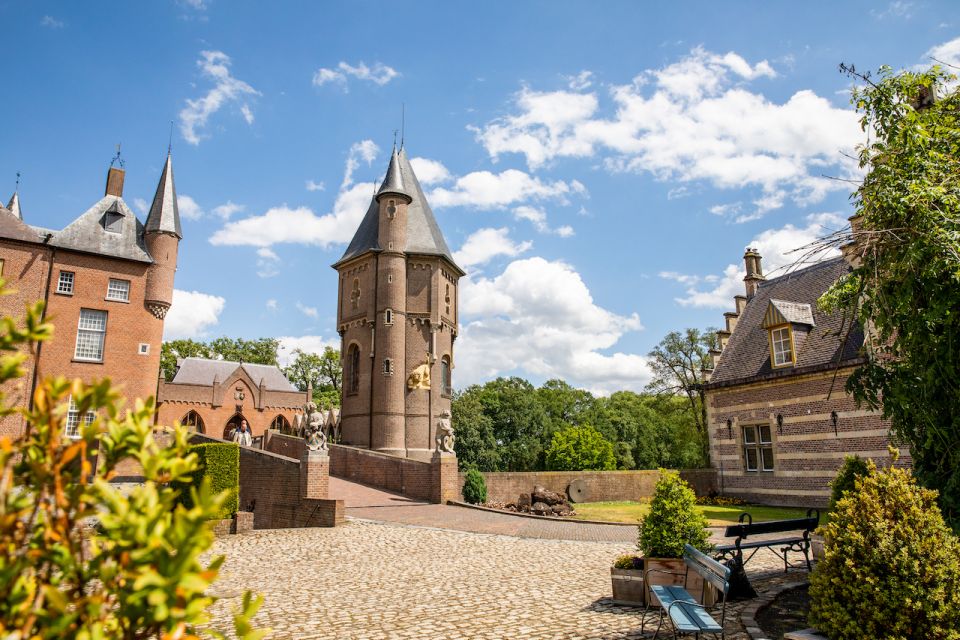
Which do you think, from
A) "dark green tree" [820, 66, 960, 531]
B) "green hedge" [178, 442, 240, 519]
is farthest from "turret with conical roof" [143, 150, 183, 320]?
"dark green tree" [820, 66, 960, 531]

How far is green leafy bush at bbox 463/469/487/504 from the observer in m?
22.3

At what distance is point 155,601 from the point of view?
1.52 m

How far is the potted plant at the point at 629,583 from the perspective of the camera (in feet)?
23.8

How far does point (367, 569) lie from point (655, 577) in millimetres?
5008

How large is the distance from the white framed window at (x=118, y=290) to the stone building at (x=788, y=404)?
24972mm

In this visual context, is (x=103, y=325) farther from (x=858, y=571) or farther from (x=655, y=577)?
(x=858, y=571)

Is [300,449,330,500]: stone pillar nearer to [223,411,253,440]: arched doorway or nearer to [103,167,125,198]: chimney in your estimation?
[103,167,125,198]: chimney

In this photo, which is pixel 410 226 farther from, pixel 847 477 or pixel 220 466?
pixel 847 477

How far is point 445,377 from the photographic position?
34562 millimetres

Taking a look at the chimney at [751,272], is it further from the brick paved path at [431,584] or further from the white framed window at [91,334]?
the white framed window at [91,334]

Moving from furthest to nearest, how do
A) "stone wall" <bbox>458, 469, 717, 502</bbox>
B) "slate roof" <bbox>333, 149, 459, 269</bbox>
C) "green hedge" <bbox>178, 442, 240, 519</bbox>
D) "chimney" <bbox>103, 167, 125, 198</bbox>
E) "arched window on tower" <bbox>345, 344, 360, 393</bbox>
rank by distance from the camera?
1. "slate roof" <bbox>333, 149, 459, 269</bbox>
2. "arched window on tower" <bbox>345, 344, 360, 393</bbox>
3. "chimney" <bbox>103, 167, 125, 198</bbox>
4. "stone wall" <bbox>458, 469, 717, 502</bbox>
5. "green hedge" <bbox>178, 442, 240, 519</bbox>

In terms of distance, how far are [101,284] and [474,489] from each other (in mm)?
18301

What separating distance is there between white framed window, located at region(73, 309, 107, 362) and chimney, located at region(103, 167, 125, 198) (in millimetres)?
6453

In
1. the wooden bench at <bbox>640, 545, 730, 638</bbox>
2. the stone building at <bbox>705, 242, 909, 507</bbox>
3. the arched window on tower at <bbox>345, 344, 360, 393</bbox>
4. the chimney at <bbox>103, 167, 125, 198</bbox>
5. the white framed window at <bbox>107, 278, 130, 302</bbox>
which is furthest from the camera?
the arched window on tower at <bbox>345, 344, 360, 393</bbox>
